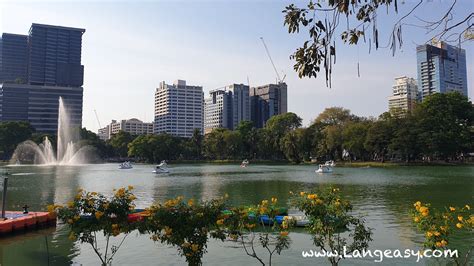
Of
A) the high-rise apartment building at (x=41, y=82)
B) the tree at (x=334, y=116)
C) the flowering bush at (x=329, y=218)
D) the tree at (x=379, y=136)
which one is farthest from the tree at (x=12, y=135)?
the flowering bush at (x=329, y=218)

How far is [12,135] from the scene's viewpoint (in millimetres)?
121188

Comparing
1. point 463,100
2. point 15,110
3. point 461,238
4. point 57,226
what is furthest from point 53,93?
point 461,238

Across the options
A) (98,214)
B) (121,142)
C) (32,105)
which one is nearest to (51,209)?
(98,214)

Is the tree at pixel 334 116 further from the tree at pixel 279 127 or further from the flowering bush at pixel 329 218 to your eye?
the flowering bush at pixel 329 218

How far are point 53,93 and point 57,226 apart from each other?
17613 centimetres

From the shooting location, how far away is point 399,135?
8938cm

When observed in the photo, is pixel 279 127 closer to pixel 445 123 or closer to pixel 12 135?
pixel 445 123

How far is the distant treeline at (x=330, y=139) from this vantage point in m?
89.3

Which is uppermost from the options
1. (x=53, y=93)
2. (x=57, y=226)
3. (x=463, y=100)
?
(x=53, y=93)

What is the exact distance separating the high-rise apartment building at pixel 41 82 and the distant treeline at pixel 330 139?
1556 inches

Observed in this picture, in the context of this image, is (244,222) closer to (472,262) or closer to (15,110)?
(472,262)

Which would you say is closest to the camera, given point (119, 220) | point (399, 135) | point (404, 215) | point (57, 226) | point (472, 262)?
point (119, 220)

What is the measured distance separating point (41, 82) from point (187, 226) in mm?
208306

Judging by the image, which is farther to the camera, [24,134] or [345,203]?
[24,134]
